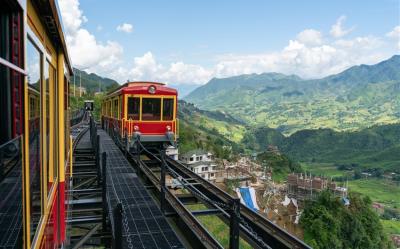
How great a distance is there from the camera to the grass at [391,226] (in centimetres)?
7893

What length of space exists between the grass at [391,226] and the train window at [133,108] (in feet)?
266

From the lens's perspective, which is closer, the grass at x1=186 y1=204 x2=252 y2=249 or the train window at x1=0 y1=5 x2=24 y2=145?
the train window at x1=0 y1=5 x2=24 y2=145

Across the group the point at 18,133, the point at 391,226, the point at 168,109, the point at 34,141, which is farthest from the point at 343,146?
the point at 18,133

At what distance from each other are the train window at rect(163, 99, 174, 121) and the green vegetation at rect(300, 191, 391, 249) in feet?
117

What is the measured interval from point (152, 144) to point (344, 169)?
131535 mm

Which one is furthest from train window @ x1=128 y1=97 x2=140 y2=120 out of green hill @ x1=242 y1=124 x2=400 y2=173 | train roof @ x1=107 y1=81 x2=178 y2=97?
green hill @ x1=242 y1=124 x2=400 y2=173

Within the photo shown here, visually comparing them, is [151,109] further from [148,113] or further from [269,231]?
[269,231]

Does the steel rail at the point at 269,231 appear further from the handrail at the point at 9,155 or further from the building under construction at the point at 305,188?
the building under construction at the point at 305,188

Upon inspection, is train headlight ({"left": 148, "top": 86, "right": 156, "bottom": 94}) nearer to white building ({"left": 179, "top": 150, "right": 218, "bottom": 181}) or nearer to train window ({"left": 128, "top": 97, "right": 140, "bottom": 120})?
train window ({"left": 128, "top": 97, "right": 140, "bottom": 120})

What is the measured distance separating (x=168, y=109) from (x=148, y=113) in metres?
0.74

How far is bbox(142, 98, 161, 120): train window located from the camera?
12.7 meters

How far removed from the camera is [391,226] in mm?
82625

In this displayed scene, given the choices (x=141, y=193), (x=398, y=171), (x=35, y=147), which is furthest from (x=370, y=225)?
(x=398, y=171)

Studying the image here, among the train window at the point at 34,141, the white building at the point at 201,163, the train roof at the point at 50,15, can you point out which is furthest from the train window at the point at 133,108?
the white building at the point at 201,163
